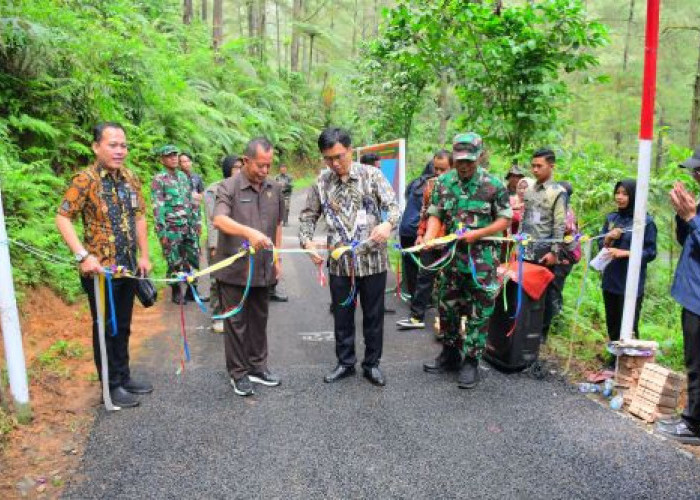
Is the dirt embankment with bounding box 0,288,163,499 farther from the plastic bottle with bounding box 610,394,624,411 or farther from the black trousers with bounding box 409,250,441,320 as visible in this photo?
the plastic bottle with bounding box 610,394,624,411

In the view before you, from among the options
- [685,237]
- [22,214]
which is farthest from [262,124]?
[685,237]

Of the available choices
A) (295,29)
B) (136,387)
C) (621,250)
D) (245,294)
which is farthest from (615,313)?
(295,29)

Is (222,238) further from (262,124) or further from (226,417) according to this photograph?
(262,124)

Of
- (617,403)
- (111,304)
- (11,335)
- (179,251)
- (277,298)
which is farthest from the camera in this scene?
(277,298)

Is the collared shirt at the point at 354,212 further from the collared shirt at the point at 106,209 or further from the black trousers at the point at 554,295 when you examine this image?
the black trousers at the point at 554,295

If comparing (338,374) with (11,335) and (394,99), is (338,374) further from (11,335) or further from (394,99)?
(394,99)

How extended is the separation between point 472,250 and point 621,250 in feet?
4.12

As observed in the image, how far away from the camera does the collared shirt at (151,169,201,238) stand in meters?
6.34

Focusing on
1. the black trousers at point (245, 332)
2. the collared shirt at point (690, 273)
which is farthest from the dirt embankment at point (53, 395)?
the collared shirt at point (690, 273)

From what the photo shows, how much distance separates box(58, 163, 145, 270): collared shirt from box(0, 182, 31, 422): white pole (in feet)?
1.50

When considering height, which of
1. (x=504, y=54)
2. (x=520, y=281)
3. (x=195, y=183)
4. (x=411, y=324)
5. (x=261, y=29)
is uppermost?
(x=261, y=29)

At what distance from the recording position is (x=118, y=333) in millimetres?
3879

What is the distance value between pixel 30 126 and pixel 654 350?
7490 millimetres

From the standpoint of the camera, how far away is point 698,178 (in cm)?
314
